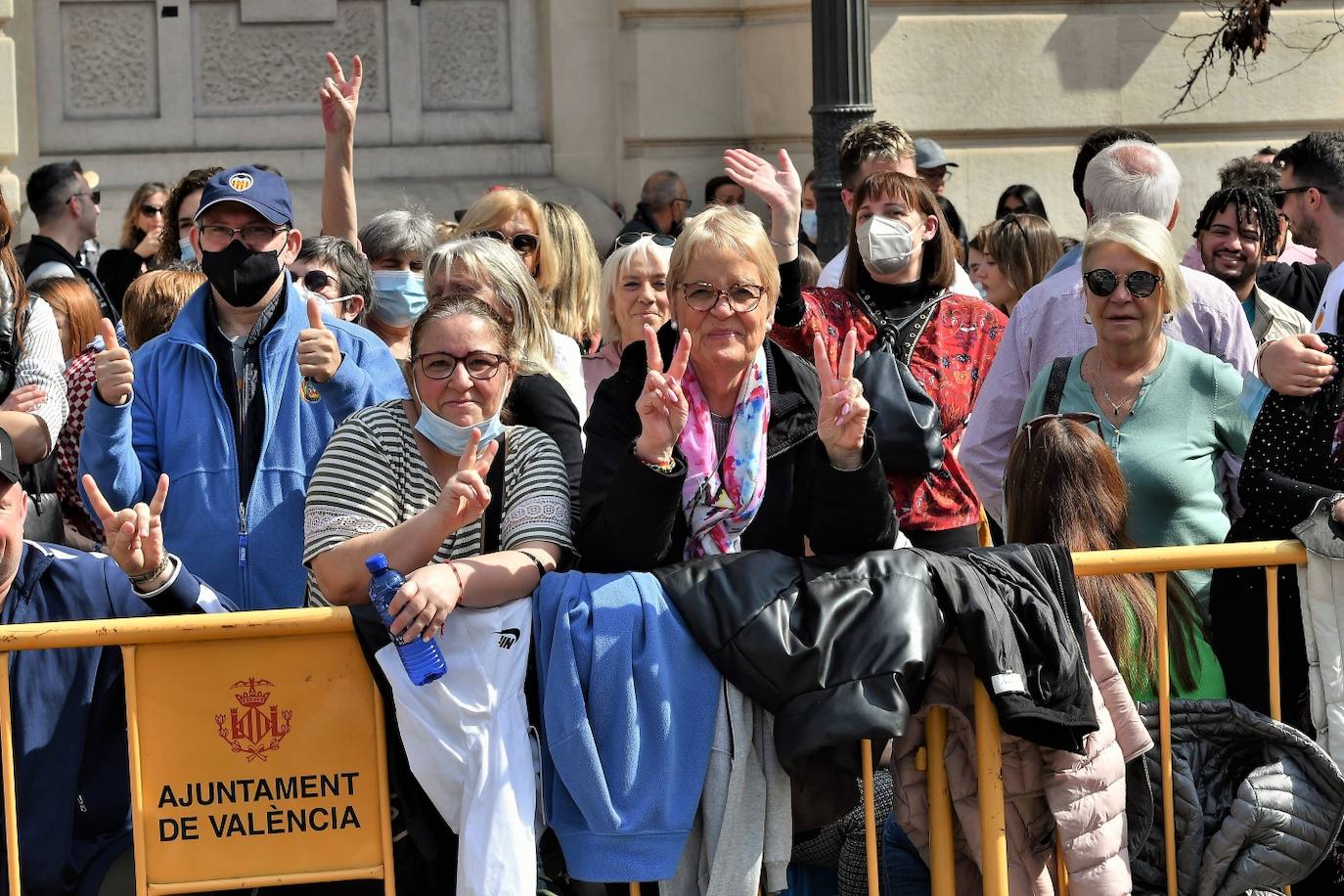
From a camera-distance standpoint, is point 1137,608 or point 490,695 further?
point 1137,608

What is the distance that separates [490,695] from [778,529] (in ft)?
2.57

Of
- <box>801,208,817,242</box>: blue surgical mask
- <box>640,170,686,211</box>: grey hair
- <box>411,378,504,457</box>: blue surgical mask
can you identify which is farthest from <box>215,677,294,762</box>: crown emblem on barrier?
<box>640,170,686,211</box>: grey hair

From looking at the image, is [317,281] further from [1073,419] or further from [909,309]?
[1073,419]

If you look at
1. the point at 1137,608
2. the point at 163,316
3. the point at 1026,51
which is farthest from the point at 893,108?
the point at 1137,608

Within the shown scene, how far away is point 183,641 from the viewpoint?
3.80 m

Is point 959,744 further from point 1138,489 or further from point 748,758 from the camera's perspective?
point 1138,489

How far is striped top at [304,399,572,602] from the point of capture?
3.94m

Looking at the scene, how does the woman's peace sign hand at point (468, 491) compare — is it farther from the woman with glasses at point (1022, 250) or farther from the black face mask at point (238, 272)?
the woman with glasses at point (1022, 250)

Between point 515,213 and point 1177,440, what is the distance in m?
2.47

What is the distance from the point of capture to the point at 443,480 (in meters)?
4.06

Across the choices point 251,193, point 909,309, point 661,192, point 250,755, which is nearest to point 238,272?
point 251,193

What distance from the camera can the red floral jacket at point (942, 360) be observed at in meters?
5.11

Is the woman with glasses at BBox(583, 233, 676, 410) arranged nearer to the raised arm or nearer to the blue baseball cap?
the raised arm

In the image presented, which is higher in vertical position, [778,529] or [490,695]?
[778,529]
